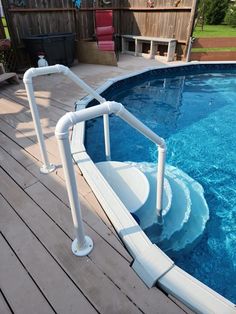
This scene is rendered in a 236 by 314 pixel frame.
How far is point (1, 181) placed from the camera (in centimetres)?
236

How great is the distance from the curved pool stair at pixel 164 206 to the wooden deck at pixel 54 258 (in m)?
0.39

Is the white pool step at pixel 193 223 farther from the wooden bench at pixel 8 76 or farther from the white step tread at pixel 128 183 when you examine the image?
the wooden bench at pixel 8 76

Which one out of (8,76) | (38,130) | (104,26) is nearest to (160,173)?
(38,130)

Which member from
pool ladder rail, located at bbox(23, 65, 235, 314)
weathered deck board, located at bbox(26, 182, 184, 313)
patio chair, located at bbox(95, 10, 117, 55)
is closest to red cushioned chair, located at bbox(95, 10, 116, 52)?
patio chair, located at bbox(95, 10, 117, 55)

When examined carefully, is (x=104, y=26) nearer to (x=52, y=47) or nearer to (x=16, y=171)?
(x=52, y=47)

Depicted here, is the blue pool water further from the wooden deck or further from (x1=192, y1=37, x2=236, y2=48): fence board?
(x1=192, y1=37, x2=236, y2=48): fence board

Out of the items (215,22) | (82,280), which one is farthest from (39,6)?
(215,22)

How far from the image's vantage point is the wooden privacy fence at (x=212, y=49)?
7.43m

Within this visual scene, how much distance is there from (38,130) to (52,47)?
15.8 ft

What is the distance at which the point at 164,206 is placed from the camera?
2.41m

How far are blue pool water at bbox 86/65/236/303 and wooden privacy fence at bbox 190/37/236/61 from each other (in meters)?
0.63

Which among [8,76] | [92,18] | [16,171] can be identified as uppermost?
[92,18]

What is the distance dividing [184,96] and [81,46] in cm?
349

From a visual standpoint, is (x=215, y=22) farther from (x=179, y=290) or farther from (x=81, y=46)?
(x=179, y=290)
